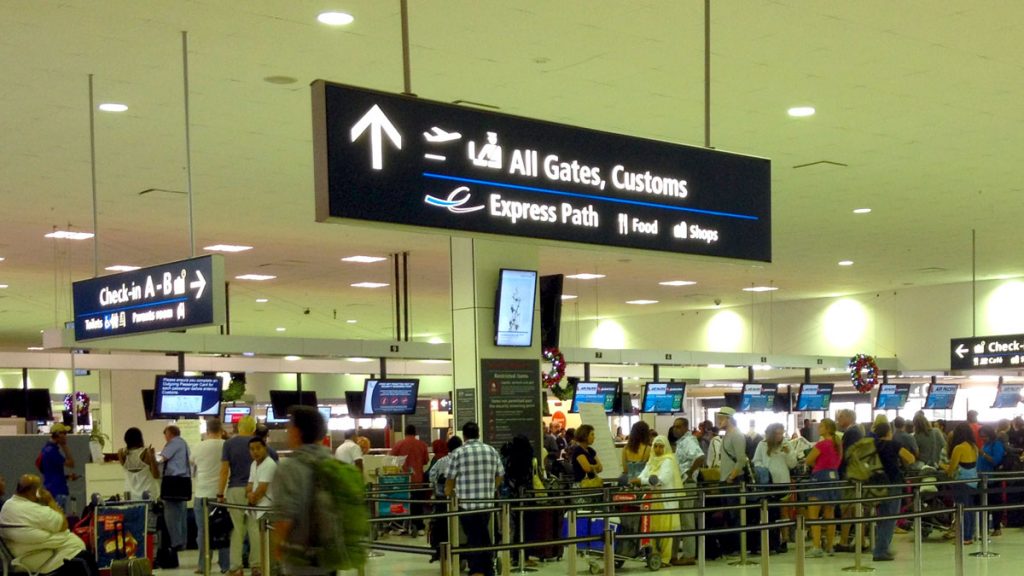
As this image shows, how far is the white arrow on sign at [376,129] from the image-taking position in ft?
18.2

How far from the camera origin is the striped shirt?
11.4m

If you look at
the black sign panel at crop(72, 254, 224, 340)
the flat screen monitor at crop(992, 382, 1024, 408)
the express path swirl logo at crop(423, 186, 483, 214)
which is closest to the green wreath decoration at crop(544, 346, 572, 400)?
the black sign panel at crop(72, 254, 224, 340)

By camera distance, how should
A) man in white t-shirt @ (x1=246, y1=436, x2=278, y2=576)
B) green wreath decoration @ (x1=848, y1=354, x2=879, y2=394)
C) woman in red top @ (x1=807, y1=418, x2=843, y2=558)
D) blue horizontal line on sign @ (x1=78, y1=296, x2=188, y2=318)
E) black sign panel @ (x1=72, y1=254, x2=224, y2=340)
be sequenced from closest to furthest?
black sign panel @ (x1=72, y1=254, x2=224, y2=340)
blue horizontal line on sign @ (x1=78, y1=296, x2=188, y2=318)
man in white t-shirt @ (x1=246, y1=436, x2=278, y2=576)
woman in red top @ (x1=807, y1=418, x2=843, y2=558)
green wreath decoration @ (x1=848, y1=354, x2=879, y2=394)

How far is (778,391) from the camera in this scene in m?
27.6

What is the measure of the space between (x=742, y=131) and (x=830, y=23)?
3.08 m

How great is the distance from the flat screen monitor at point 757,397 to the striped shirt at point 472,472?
1508 centimetres

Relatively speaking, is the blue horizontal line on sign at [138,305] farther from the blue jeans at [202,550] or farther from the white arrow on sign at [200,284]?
the blue jeans at [202,550]

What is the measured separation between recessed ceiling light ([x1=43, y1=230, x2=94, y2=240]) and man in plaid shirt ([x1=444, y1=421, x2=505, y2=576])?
6871 mm

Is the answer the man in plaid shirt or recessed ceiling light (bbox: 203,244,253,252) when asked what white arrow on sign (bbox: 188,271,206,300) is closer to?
the man in plaid shirt

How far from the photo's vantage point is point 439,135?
5.82 meters

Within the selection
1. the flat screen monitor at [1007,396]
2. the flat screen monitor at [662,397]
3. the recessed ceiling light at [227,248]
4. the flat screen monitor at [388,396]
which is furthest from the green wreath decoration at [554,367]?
the flat screen monitor at [1007,396]

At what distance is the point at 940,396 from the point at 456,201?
76.8ft

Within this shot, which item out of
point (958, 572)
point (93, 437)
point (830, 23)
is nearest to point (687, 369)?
point (93, 437)

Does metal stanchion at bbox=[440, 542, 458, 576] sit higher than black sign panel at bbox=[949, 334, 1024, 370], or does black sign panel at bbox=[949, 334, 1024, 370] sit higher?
black sign panel at bbox=[949, 334, 1024, 370]
